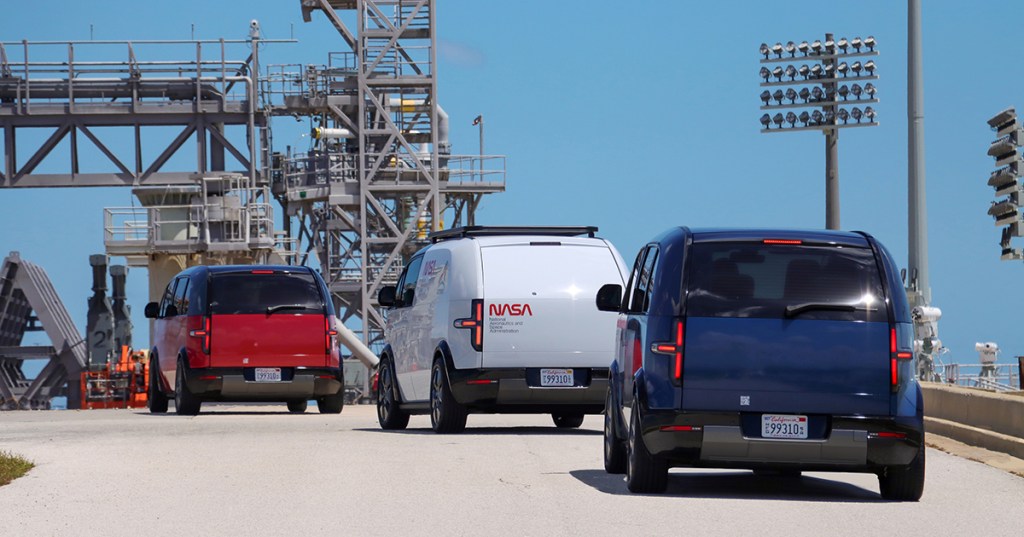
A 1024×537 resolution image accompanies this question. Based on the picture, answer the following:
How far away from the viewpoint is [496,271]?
57.8 ft

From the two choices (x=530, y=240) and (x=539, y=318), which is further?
(x=530, y=240)

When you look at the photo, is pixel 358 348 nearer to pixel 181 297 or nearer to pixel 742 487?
pixel 181 297

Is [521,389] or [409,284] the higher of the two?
[409,284]

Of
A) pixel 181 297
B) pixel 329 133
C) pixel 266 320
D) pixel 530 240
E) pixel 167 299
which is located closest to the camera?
pixel 530 240

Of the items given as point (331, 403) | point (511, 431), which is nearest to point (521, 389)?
point (511, 431)

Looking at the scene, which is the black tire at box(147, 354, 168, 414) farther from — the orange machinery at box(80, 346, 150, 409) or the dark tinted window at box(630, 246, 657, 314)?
the orange machinery at box(80, 346, 150, 409)

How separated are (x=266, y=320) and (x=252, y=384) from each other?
0.84 meters

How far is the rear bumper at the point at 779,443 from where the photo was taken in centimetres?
1151

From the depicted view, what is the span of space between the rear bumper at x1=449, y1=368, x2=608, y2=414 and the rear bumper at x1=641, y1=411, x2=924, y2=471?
5.89 m

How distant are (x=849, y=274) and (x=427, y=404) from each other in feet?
26.0

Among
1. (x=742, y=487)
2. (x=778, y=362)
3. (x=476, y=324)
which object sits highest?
(x=476, y=324)

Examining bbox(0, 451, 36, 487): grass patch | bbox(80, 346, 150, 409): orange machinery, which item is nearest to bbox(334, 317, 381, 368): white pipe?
bbox(80, 346, 150, 409): orange machinery

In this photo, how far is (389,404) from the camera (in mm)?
20125

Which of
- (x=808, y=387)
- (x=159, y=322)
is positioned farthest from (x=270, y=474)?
(x=159, y=322)
